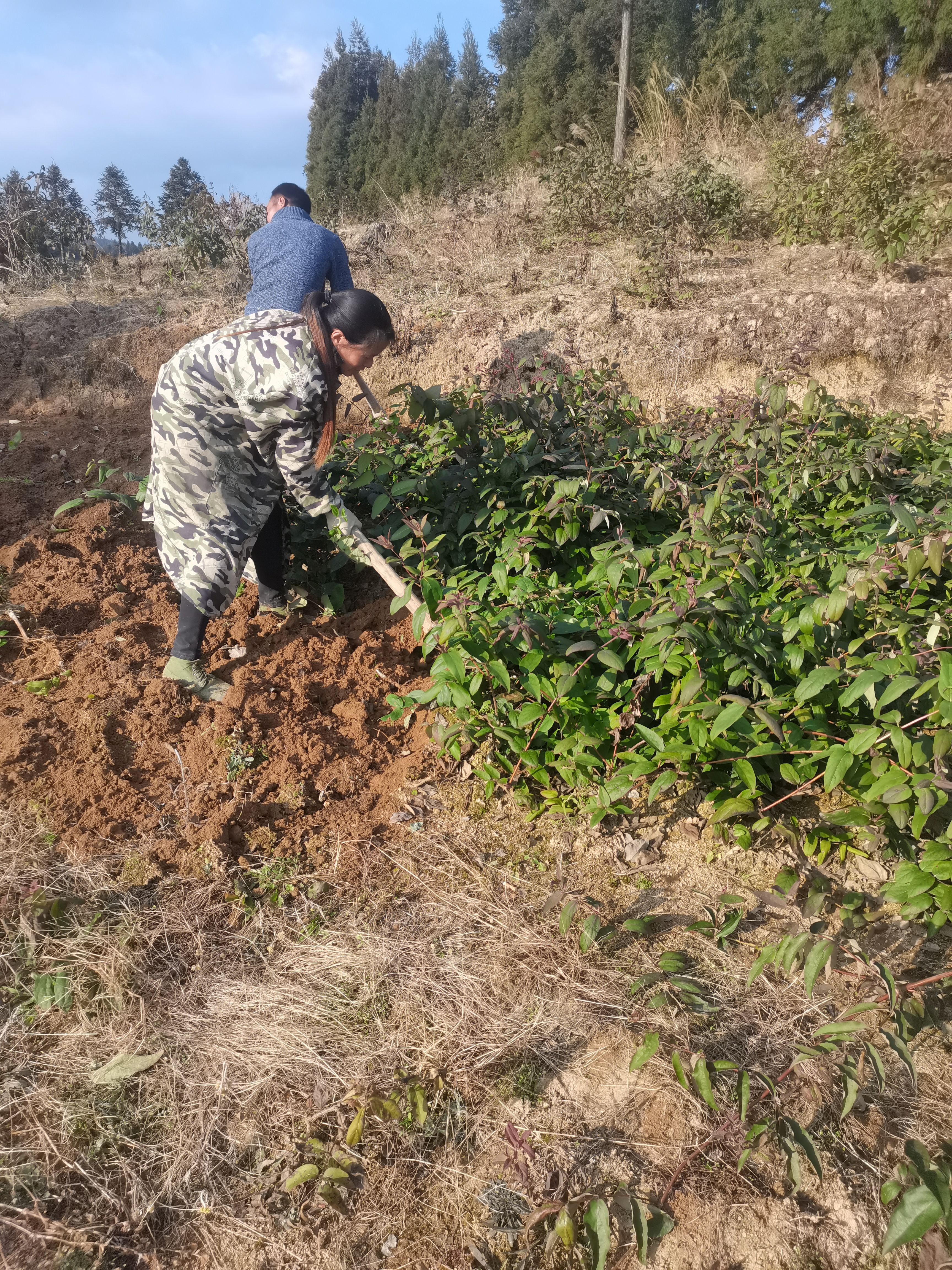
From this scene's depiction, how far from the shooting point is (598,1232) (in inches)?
51.6

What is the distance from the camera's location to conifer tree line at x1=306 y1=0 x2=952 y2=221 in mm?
9891

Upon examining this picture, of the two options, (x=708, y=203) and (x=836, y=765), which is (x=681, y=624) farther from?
(x=708, y=203)

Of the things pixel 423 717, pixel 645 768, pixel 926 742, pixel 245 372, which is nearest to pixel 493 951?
pixel 645 768

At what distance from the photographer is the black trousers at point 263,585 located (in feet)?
8.74

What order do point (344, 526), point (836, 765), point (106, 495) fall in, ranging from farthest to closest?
point (106, 495)
point (344, 526)
point (836, 765)

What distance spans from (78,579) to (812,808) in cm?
291

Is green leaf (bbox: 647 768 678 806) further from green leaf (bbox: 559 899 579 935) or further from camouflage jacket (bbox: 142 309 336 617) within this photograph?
camouflage jacket (bbox: 142 309 336 617)

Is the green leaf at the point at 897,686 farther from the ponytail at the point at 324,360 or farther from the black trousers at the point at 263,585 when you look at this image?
the black trousers at the point at 263,585

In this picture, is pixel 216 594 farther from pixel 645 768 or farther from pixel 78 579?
pixel 645 768

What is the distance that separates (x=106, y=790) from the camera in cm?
230

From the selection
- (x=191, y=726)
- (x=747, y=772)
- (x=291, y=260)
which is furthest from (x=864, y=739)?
(x=291, y=260)

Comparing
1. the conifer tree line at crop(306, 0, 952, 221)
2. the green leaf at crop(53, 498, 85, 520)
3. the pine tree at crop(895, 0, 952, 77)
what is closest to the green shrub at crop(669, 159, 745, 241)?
the conifer tree line at crop(306, 0, 952, 221)

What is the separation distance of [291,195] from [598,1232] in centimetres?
424

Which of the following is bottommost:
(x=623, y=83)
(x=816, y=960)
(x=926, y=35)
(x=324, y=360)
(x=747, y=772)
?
(x=816, y=960)
